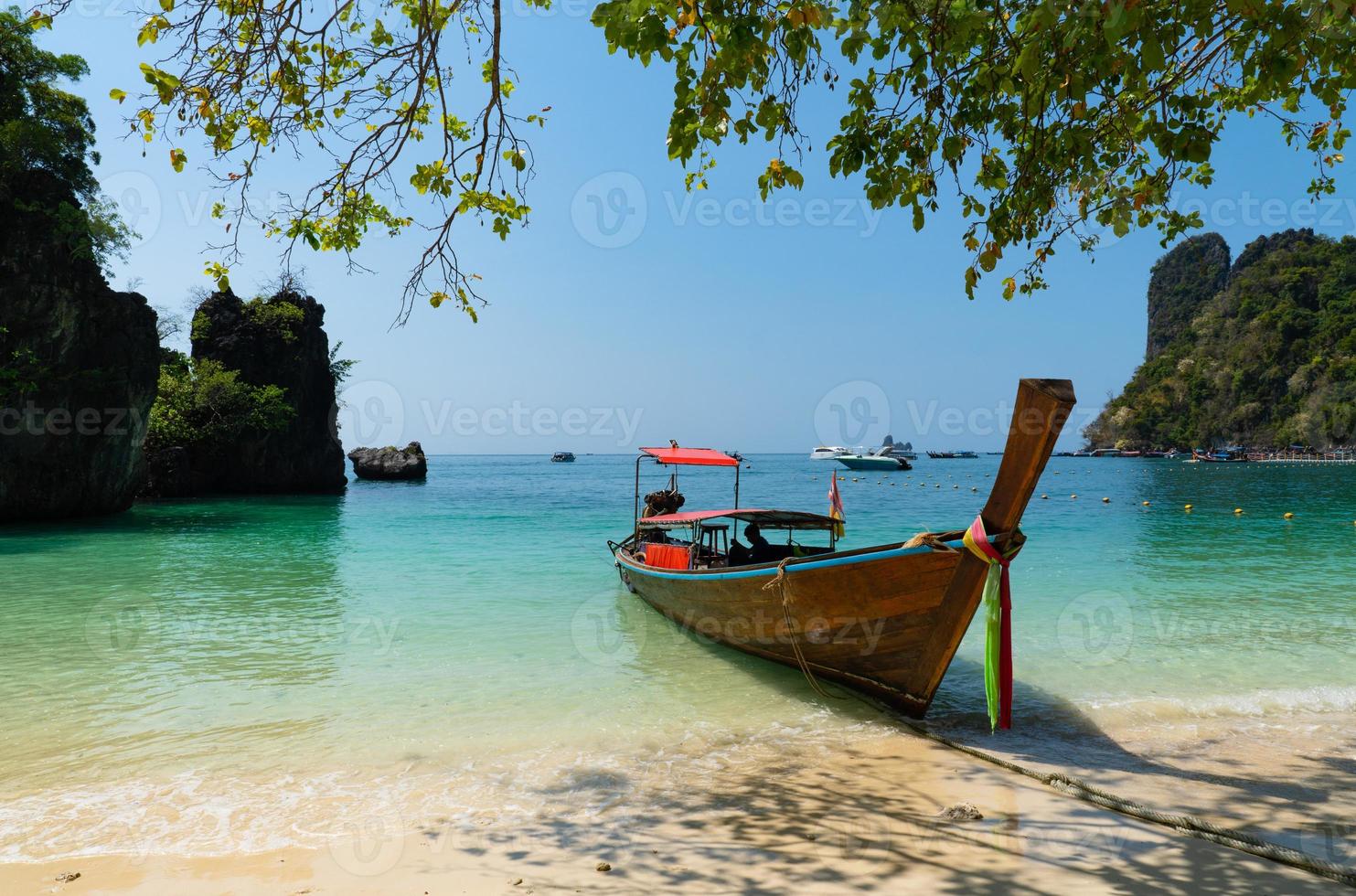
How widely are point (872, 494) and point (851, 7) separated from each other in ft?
153

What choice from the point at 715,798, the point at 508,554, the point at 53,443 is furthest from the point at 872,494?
the point at 715,798

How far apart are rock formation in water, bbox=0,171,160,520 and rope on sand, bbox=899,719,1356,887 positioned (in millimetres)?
31568

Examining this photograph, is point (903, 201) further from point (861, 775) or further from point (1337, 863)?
point (1337, 863)

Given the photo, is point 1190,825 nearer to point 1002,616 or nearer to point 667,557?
point 1002,616

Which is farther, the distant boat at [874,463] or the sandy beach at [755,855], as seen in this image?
the distant boat at [874,463]

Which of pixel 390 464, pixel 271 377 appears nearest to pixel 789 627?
pixel 271 377

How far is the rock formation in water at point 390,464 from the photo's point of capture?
212 feet

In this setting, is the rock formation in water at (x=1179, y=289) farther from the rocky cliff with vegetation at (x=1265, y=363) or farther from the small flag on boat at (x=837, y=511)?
the small flag on boat at (x=837, y=511)

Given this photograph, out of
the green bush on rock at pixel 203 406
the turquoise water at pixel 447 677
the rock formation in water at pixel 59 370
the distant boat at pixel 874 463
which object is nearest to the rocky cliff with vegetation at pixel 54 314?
the rock formation in water at pixel 59 370

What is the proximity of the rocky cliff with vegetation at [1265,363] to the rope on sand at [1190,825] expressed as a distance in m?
110

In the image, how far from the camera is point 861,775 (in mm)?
5969

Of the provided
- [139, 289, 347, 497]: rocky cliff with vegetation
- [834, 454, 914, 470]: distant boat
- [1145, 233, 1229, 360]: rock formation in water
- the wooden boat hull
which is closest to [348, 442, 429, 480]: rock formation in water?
[139, 289, 347, 497]: rocky cliff with vegetation

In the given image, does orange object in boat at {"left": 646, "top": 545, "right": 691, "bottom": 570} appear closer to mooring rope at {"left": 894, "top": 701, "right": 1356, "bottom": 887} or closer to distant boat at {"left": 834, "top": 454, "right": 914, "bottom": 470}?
mooring rope at {"left": 894, "top": 701, "right": 1356, "bottom": 887}

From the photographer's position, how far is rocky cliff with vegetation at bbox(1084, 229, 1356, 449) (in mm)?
89750
